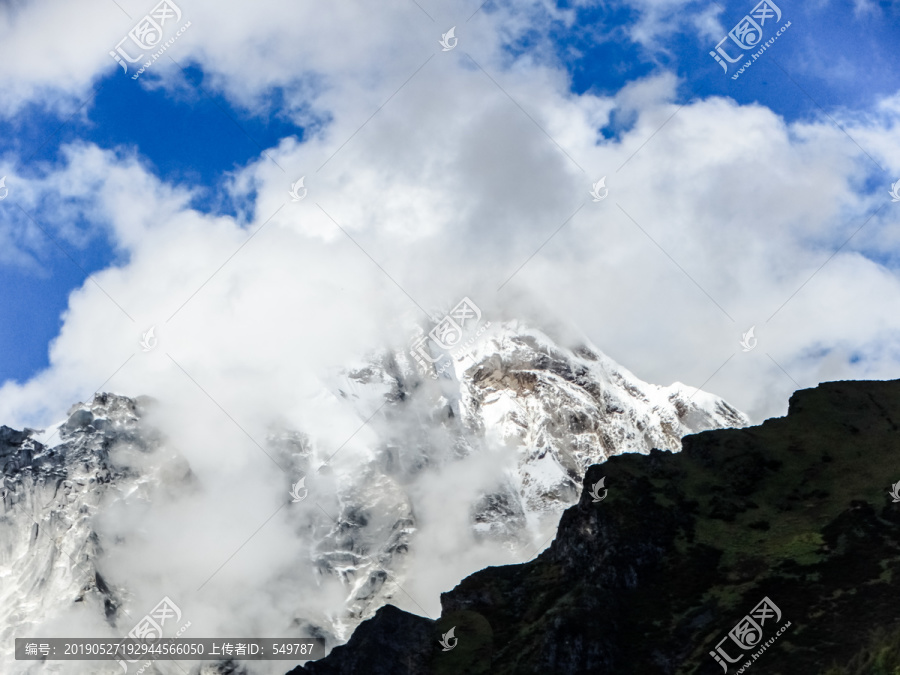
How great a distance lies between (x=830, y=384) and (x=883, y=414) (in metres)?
13.5

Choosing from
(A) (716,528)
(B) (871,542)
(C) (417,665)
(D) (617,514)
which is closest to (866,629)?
(B) (871,542)

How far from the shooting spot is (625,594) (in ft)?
504

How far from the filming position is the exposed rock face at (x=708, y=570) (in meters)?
131
